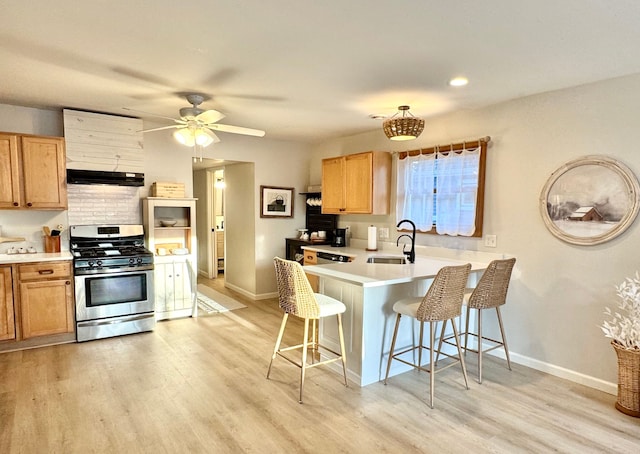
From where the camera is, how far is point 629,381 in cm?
260

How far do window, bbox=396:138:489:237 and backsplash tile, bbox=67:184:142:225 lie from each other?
3.24m

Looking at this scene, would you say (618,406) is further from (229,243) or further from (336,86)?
(229,243)

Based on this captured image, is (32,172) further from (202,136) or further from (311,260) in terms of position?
(311,260)

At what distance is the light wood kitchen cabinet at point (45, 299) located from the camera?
366 centimetres

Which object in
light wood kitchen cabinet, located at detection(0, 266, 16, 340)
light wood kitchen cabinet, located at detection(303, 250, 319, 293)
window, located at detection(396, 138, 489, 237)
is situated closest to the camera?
light wood kitchen cabinet, located at detection(0, 266, 16, 340)

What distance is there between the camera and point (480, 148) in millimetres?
3701

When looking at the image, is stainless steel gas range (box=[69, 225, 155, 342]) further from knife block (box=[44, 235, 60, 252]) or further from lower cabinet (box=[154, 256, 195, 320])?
lower cabinet (box=[154, 256, 195, 320])

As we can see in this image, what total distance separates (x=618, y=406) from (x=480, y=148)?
235 centimetres

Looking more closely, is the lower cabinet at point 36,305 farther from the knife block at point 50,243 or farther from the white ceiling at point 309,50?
the white ceiling at point 309,50

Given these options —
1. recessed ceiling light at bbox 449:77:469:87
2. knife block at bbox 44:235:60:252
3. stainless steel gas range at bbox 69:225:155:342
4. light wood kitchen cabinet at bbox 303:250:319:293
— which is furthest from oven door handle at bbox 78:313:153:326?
recessed ceiling light at bbox 449:77:469:87

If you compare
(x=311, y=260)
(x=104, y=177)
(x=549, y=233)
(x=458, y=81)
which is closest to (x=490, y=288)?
(x=549, y=233)

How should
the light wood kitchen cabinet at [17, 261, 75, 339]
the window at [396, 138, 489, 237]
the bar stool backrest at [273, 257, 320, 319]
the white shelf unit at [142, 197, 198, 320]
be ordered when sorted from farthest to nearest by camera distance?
the white shelf unit at [142, 197, 198, 320] < the window at [396, 138, 489, 237] < the light wood kitchen cabinet at [17, 261, 75, 339] < the bar stool backrest at [273, 257, 320, 319]

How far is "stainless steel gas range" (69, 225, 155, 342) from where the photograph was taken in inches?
153

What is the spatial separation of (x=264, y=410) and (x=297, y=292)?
839 millimetres
